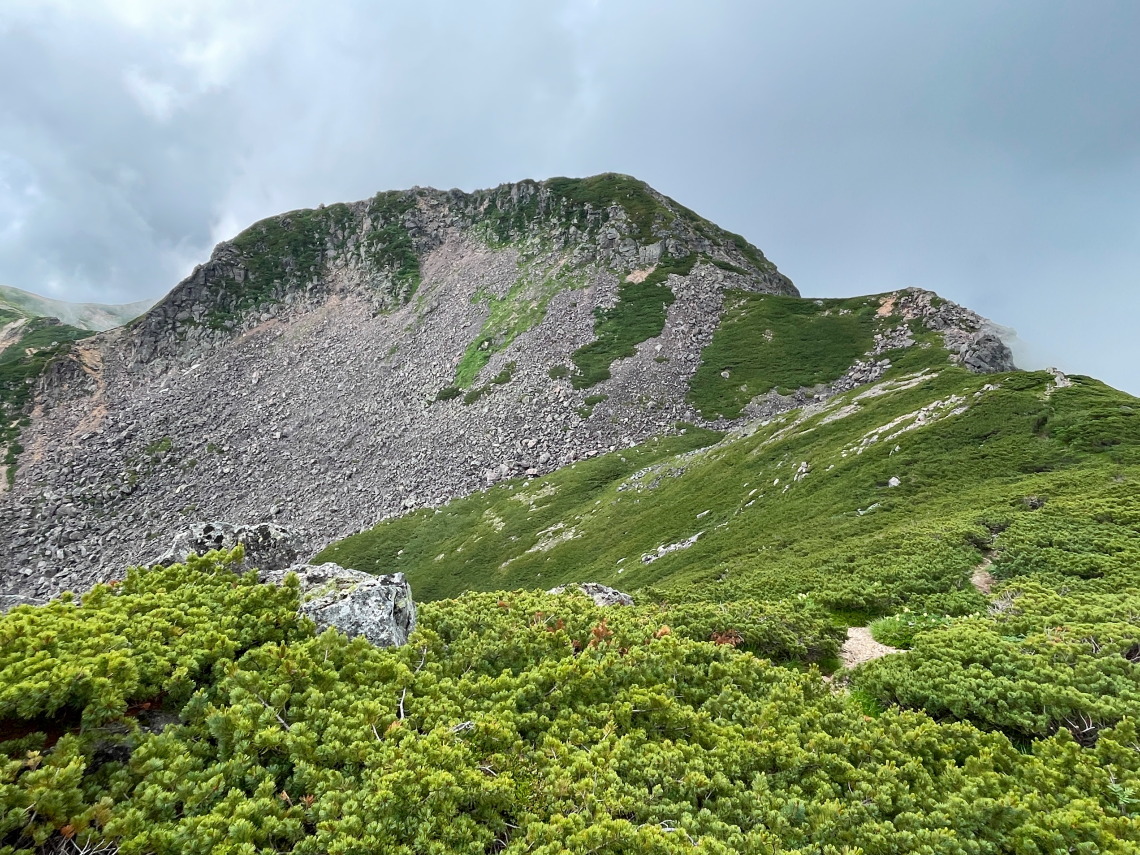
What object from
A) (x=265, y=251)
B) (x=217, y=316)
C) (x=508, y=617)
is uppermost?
(x=265, y=251)

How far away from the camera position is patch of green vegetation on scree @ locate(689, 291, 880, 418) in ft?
286

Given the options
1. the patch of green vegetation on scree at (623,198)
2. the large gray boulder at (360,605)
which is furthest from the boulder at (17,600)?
the patch of green vegetation on scree at (623,198)

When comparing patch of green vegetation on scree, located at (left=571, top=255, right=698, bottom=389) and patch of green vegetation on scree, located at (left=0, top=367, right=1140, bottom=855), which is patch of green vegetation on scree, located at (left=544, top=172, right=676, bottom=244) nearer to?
patch of green vegetation on scree, located at (left=571, top=255, right=698, bottom=389)

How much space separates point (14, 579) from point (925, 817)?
117839 mm

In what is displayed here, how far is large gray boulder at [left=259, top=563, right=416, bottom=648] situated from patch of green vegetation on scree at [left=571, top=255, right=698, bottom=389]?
7436 cm

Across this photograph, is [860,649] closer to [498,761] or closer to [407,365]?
[498,761]

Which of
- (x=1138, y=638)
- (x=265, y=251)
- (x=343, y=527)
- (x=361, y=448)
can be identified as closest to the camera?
(x=1138, y=638)

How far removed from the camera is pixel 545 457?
3250 inches

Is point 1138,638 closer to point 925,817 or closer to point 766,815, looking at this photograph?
point 925,817

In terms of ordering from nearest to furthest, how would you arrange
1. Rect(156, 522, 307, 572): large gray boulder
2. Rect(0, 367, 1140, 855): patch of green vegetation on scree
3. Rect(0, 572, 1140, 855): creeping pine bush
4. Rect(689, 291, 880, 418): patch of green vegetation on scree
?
Rect(0, 572, 1140, 855): creeping pine bush
Rect(0, 367, 1140, 855): patch of green vegetation on scree
Rect(156, 522, 307, 572): large gray boulder
Rect(689, 291, 880, 418): patch of green vegetation on scree

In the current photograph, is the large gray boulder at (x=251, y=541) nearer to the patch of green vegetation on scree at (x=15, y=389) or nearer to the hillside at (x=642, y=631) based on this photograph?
the hillside at (x=642, y=631)

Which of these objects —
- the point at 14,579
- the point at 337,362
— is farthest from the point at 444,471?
the point at 14,579

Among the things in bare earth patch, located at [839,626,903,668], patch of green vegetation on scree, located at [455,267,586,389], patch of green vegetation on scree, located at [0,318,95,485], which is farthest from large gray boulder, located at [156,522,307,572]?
patch of green vegetation on scree, located at [0,318,95,485]

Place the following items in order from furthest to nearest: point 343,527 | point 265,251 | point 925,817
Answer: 1. point 265,251
2. point 343,527
3. point 925,817
